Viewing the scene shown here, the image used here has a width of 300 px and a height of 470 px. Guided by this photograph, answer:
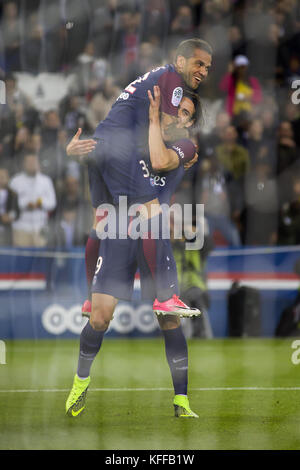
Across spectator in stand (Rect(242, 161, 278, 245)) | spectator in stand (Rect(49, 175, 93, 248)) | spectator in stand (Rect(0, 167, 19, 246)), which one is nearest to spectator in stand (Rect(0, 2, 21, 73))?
spectator in stand (Rect(0, 167, 19, 246))

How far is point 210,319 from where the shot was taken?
8.77 meters

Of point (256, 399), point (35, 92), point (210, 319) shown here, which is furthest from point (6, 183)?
point (256, 399)

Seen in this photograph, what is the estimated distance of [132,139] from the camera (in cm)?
446

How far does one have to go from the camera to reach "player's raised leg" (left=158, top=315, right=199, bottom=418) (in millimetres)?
4410

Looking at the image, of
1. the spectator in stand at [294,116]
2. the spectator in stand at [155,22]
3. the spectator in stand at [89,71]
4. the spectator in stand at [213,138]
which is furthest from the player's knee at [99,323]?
the spectator in stand at [294,116]

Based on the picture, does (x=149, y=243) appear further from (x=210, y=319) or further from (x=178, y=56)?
(x=210, y=319)

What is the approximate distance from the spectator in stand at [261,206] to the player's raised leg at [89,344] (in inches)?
187

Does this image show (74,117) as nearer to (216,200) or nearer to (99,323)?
(216,200)

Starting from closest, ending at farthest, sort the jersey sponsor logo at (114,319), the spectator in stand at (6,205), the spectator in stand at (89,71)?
the spectator in stand at (6,205) → the jersey sponsor logo at (114,319) → the spectator in stand at (89,71)

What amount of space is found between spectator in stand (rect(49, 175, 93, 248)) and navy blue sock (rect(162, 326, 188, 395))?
4.21m

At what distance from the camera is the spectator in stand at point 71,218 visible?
8.58 metres

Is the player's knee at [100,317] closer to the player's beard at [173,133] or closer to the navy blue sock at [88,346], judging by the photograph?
the navy blue sock at [88,346]

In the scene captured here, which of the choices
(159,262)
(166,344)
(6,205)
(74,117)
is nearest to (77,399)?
(166,344)

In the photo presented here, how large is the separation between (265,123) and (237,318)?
82.4 inches
